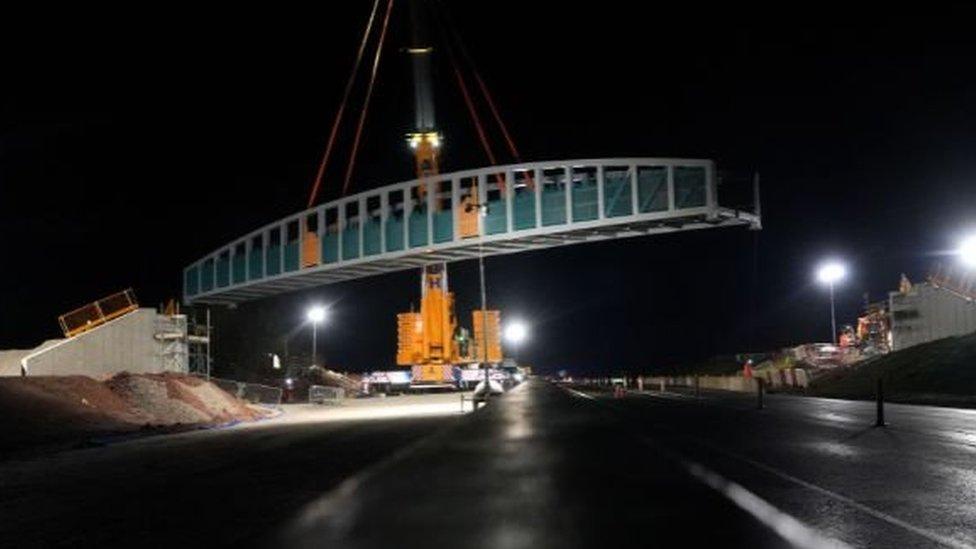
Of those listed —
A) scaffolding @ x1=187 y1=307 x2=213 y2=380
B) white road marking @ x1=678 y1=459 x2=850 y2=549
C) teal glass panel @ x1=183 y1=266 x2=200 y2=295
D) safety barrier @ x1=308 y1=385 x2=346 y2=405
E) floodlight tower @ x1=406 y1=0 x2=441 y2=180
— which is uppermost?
floodlight tower @ x1=406 y1=0 x2=441 y2=180

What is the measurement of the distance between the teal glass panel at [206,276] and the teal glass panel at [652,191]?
44.0m

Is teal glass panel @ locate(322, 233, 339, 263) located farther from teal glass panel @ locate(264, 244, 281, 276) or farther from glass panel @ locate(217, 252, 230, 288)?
glass panel @ locate(217, 252, 230, 288)

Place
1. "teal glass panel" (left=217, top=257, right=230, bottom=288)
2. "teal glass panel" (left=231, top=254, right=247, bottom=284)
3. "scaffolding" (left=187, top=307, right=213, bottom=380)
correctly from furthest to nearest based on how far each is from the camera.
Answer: "teal glass panel" (left=217, top=257, right=230, bottom=288) < "teal glass panel" (left=231, top=254, right=247, bottom=284) < "scaffolding" (left=187, top=307, right=213, bottom=380)

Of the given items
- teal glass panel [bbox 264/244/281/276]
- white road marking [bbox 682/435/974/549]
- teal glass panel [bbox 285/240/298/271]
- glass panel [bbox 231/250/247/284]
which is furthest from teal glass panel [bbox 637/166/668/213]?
white road marking [bbox 682/435/974/549]

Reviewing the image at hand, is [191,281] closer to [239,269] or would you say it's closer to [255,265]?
[239,269]

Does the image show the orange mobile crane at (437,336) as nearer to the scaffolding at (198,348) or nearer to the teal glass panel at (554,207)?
the teal glass panel at (554,207)

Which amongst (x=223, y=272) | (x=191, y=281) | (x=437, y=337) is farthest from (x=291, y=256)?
(x=437, y=337)

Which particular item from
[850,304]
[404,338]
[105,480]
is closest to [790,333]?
[850,304]

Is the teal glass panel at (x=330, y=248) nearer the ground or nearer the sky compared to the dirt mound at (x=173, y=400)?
nearer the sky

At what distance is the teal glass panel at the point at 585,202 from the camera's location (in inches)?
2726

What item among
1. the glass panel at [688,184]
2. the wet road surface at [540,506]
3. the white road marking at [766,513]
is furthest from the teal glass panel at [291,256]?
the white road marking at [766,513]

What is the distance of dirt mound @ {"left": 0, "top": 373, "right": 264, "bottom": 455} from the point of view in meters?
26.5

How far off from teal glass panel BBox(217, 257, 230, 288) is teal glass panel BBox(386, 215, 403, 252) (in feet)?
62.0

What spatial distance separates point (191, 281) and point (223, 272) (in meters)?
4.43
